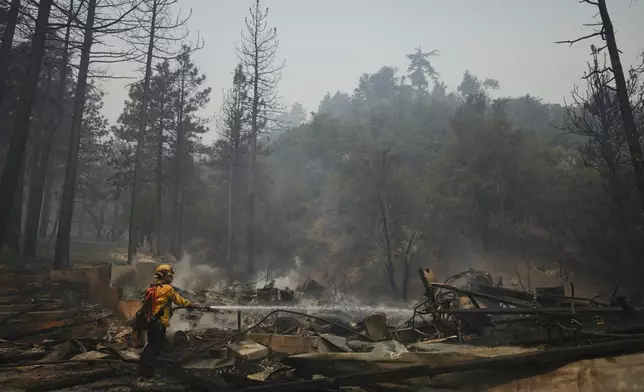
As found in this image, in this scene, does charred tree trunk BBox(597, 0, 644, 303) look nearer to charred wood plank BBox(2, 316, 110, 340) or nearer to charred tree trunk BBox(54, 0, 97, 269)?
charred wood plank BBox(2, 316, 110, 340)

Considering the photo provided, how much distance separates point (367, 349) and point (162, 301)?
12.4ft

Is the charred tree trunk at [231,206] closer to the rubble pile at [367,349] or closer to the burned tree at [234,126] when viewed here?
the burned tree at [234,126]

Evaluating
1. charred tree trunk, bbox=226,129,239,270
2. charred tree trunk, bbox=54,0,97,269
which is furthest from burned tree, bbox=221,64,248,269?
charred tree trunk, bbox=54,0,97,269

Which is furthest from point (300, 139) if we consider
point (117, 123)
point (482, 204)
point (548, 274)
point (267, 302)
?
point (267, 302)

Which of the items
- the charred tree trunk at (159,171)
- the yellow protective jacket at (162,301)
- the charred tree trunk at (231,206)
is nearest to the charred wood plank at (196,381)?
the yellow protective jacket at (162,301)

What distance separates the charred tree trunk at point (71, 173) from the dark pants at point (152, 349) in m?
10.7

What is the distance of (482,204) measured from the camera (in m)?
29.7

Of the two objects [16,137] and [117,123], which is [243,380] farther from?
[117,123]

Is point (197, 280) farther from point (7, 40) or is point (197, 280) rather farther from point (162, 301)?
point (162, 301)

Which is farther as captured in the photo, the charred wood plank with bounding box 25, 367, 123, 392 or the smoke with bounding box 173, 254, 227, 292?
the smoke with bounding box 173, 254, 227, 292

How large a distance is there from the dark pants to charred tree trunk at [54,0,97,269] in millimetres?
10727

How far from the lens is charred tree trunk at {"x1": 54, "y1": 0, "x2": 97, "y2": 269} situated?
1474cm

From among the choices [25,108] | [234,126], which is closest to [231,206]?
[234,126]

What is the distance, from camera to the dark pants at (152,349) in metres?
6.16
